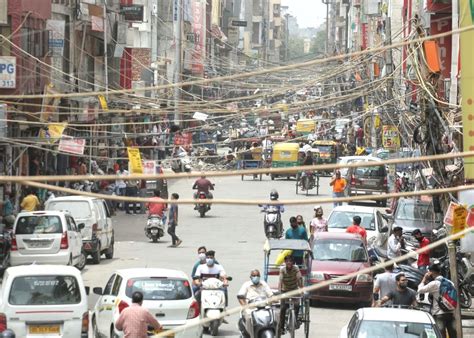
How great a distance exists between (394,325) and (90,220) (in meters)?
15.5

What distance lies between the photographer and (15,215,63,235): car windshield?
27.5m

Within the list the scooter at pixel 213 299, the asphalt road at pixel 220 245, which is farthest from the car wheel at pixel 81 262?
the scooter at pixel 213 299

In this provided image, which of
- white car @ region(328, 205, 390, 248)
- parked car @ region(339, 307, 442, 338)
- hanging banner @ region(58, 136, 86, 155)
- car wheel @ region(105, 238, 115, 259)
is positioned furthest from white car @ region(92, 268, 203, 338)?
hanging banner @ region(58, 136, 86, 155)

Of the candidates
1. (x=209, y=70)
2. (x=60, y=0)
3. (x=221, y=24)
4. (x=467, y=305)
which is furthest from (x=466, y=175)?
(x=221, y=24)

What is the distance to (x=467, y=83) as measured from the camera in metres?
18.1

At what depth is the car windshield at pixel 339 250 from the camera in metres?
24.9

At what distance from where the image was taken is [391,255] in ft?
84.3

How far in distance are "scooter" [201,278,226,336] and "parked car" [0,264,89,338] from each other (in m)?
2.49

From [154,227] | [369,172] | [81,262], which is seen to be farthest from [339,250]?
[369,172]

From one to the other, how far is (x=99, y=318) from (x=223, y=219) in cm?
2334

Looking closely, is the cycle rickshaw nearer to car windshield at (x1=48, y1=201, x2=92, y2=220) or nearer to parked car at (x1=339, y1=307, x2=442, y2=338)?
parked car at (x1=339, y1=307, x2=442, y2=338)

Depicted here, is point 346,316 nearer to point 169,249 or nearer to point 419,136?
point 419,136

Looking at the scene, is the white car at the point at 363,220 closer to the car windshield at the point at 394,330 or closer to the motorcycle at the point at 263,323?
the motorcycle at the point at 263,323

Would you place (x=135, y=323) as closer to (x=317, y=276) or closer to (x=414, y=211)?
(x=317, y=276)
